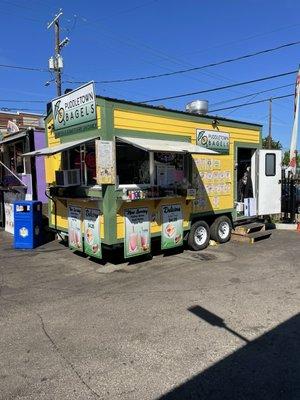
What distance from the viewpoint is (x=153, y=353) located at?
4.37m

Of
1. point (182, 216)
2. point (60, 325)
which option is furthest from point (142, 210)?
point (60, 325)

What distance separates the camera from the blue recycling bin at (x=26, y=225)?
10109mm

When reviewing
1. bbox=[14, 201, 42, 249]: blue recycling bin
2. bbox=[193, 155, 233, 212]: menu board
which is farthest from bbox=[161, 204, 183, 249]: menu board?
bbox=[14, 201, 42, 249]: blue recycling bin

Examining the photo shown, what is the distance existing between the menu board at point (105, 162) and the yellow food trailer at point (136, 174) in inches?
0.7

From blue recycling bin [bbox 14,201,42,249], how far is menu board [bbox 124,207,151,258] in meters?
3.30

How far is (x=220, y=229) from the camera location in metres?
10.4

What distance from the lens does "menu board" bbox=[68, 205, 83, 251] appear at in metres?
8.62

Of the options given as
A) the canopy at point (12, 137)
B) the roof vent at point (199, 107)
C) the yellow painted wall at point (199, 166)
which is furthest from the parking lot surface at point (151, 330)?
the canopy at point (12, 137)

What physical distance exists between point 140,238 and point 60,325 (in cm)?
327

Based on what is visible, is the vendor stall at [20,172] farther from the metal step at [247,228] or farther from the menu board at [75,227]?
the metal step at [247,228]

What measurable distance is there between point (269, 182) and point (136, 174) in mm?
5140

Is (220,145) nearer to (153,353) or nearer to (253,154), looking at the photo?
(253,154)

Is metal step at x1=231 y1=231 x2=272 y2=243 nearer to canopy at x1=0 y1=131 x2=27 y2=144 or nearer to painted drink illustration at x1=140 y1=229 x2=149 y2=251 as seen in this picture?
painted drink illustration at x1=140 y1=229 x2=149 y2=251

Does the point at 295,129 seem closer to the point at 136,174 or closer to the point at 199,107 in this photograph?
the point at 199,107
